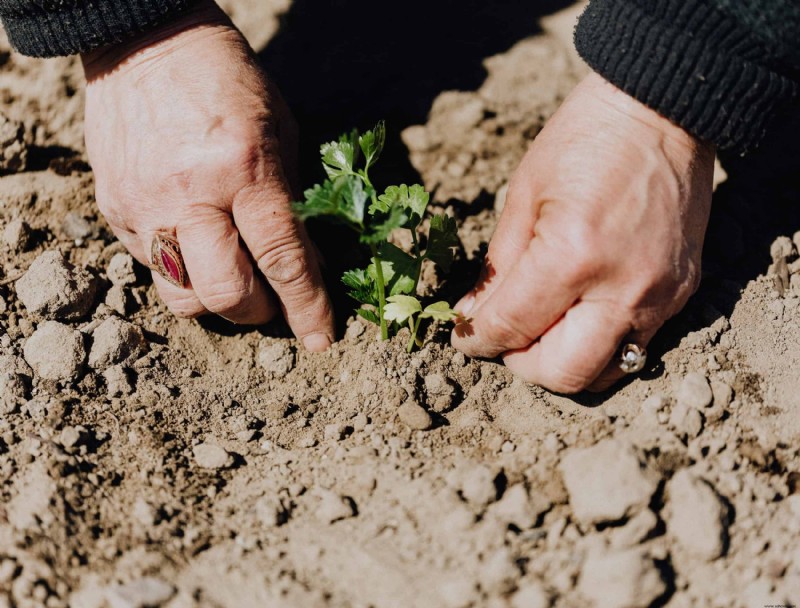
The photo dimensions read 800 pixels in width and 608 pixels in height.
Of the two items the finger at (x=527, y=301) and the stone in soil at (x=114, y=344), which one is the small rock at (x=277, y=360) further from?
the finger at (x=527, y=301)

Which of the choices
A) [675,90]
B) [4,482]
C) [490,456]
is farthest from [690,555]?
[4,482]

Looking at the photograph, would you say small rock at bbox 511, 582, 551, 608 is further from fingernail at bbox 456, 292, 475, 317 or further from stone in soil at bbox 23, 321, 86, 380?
stone in soil at bbox 23, 321, 86, 380

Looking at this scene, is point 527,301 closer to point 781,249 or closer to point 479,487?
point 479,487

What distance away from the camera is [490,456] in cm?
235

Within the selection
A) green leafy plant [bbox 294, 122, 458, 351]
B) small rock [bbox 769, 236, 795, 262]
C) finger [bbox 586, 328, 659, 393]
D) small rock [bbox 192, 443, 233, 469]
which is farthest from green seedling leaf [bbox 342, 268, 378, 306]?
small rock [bbox 769, 236, 795, 262]

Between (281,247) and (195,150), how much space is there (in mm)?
458

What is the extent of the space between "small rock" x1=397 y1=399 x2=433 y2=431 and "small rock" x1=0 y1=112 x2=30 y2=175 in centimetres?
219

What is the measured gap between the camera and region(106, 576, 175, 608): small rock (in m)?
1.92

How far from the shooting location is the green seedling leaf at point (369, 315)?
8.71 ft

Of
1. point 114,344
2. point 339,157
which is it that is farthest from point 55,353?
point 339,157

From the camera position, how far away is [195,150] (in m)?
2.52

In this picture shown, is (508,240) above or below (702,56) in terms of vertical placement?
below

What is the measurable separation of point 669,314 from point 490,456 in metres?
0.80

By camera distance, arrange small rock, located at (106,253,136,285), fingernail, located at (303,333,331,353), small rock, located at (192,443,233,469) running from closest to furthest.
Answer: small rock, located at (192,443,233,469), fingernail, located at (303,333,331,353), small rock, located at (106,253,136,285)
